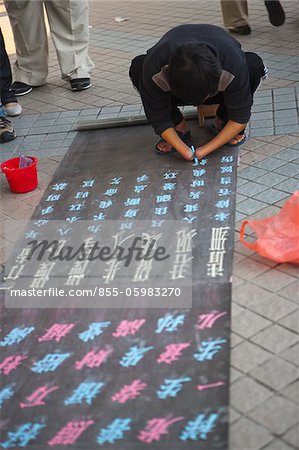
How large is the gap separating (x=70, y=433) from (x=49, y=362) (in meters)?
0.33

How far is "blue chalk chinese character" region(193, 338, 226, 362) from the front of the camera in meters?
2.10

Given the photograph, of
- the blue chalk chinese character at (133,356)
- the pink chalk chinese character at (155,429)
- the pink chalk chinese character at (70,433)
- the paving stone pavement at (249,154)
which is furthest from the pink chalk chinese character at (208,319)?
the pink chalk chinese character at (70,433)

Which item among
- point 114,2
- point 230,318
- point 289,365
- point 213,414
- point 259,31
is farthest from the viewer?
point 114,2

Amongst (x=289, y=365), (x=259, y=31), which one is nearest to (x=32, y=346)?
(x=289, y=365)

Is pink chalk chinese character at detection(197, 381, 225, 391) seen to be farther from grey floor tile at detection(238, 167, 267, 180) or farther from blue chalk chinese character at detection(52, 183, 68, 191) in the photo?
blue chalk chinese character at detection(52, 183, 68, 191)

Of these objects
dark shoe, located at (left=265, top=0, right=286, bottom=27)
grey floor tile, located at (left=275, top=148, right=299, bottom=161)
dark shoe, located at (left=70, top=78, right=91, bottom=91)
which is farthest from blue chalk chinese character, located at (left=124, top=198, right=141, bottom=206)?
dark shoe, located at (left=265, top=0, right=286, bottom=27)

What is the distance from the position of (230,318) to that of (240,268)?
0.31 meters

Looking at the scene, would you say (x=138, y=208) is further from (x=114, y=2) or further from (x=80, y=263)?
(x=114, y=2)

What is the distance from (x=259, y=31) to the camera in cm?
542

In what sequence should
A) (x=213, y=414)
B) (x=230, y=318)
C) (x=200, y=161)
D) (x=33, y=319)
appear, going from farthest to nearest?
1. (x=200, y=161)
2. (x=33, y=319)
3. (x=230, y=318)
4. (x=213, y=414)

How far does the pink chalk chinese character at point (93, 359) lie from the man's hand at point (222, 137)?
141 centimetres

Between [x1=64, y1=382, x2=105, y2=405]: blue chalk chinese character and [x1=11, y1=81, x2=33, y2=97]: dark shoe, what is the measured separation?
3179 millimetres

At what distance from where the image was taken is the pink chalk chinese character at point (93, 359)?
2156 millimetres

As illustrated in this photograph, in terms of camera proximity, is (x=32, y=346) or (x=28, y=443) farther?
(x=32, y=346)
